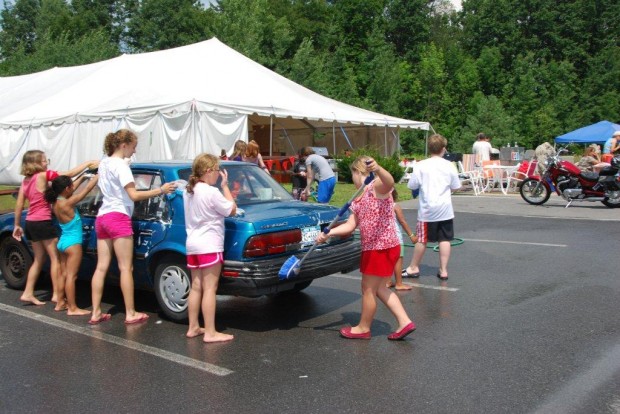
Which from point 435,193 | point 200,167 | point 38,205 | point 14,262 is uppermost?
point 200,167

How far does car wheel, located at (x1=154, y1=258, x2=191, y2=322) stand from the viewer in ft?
19.8

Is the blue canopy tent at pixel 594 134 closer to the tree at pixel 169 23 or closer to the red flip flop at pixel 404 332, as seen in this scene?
the red flip flop at pixel 404 332

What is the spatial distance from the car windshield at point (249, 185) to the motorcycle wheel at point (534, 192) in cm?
→ 1059

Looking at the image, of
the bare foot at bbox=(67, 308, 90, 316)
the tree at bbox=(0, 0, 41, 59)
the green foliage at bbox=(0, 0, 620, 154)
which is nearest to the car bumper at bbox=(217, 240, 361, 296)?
the bare foot at bbox=(67, 308, 90, 316)

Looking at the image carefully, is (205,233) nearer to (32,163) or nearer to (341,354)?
(341,354)

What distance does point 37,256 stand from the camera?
6969mm

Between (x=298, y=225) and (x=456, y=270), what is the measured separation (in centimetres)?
323

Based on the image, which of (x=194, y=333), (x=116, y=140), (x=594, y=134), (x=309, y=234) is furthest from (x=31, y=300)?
(x=594, y=134)

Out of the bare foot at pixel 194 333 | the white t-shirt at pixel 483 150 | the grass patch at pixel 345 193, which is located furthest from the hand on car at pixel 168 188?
the white t-shirt at pixel 483 150

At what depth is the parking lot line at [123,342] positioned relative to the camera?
4.93m

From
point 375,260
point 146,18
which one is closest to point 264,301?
point 375,260

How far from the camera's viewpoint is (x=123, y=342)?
221 inches

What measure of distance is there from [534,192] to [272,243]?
11.8 m

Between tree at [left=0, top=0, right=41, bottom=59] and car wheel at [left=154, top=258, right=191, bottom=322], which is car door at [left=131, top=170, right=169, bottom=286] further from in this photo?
tree at [left=0, top=0, right=41, bottom=59]
